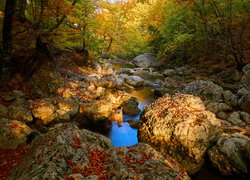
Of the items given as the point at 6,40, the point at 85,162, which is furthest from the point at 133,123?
the point at 6,40

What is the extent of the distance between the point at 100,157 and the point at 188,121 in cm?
456

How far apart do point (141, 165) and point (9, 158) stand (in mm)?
4232

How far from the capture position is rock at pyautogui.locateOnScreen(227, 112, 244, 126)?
1050 cm

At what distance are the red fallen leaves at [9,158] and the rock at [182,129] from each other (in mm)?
5100

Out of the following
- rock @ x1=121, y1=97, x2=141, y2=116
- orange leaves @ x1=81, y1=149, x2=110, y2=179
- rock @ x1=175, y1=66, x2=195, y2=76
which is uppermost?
rock @ x1=175, y1=66, x2=195, y2=76

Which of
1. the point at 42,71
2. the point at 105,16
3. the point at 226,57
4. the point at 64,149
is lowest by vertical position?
the point at 64,149

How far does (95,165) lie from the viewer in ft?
16.6

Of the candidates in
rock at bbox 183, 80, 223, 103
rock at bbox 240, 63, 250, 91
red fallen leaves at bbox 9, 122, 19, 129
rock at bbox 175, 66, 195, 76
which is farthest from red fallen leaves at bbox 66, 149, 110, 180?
rock at bbox 175, 66, 195, 76

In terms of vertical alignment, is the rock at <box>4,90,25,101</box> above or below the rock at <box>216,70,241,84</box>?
below

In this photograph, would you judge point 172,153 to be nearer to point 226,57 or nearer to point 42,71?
point 42,71

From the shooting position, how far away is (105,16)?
971 inches

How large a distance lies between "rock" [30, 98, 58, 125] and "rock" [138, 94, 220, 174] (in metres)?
4.38

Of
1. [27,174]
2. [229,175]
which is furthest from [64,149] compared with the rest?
[229,175]

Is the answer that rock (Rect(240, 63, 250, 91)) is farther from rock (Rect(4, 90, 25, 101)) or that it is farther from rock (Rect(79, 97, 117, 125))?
rock (Rect(4, 90, 25, 101))
